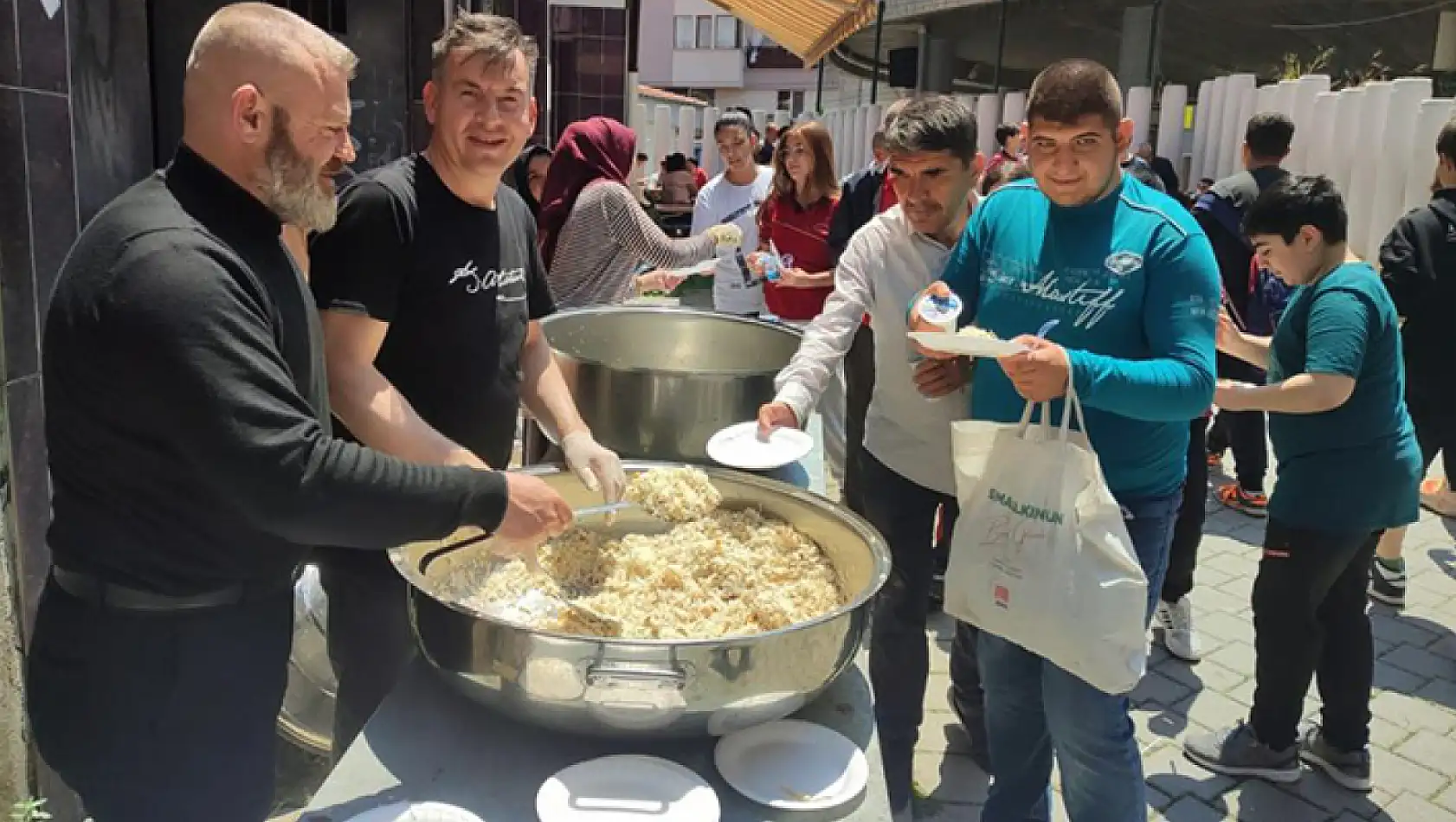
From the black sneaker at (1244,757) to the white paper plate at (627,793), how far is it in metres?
2.28

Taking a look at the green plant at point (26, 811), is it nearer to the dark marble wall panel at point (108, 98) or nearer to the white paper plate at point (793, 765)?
the dark marble wall panel at point (108, 98)

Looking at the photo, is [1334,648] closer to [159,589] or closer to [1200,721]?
[1200,721]

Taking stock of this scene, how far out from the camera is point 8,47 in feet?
6.60

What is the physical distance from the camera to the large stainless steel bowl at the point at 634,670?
1342 millimetres

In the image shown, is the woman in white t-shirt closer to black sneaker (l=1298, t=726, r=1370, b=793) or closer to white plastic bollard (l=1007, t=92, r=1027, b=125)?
black sneaker (l=1298, t=726, r=1370, b=793)

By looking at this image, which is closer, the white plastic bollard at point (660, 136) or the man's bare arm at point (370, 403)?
the man's bare arm at point (370, 403)

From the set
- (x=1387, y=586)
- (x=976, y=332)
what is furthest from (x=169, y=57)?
(x=1387, y=586)

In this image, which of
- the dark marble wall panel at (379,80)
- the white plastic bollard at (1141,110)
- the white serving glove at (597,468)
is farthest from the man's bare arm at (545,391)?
the white plastic bollard at (1141,110)

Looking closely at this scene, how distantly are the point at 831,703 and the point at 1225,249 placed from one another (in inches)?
163

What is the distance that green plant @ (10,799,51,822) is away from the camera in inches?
88.2

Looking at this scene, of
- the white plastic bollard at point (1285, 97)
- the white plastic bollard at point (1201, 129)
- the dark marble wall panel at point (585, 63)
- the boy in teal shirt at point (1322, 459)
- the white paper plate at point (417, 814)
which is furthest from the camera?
the dark marble wall panel at point (585, 63)

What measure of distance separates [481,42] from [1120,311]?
133cm

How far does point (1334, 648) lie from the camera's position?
3.02 metres

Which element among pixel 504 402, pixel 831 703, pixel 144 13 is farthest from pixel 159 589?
pixel 144 13
